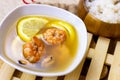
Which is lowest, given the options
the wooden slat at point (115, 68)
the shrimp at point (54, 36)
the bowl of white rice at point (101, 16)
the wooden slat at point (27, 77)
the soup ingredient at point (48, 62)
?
the wooden slat at point (27, 77)

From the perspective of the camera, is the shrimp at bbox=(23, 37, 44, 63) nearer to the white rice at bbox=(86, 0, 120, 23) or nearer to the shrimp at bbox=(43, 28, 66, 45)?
the shrimp at bbox=(43, 28, 66, 45)

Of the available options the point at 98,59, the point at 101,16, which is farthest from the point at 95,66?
the point at 101,16

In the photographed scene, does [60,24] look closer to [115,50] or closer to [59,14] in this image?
[59,14]

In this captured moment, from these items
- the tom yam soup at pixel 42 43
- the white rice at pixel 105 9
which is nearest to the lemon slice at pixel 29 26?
the tom yam soup at pixel 42 43

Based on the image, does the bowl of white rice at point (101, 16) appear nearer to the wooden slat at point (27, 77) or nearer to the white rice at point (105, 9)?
the white rice at point (105, 9)

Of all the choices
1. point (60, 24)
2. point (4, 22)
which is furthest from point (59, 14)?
point (4, 22)

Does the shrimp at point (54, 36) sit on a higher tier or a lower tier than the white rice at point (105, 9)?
lower
